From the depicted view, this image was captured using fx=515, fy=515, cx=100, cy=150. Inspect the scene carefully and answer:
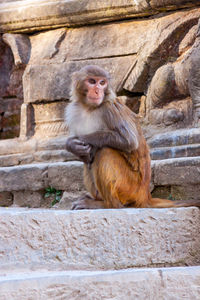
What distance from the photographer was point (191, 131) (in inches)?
248

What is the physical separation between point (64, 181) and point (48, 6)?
3104 millimetres

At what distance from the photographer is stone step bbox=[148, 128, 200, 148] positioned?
6223mm

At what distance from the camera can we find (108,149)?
4.56 meters

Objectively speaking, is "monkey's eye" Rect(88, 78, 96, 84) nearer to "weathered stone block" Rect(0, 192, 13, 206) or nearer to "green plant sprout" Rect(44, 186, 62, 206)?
"green plant sprout" Rect(44, 186, 62, 206)

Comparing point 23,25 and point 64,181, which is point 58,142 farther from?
point 23,25

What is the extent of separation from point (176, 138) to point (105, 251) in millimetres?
3007

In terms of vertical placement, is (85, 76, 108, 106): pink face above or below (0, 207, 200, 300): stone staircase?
above

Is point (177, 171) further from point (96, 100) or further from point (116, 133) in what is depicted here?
point (96, 100)

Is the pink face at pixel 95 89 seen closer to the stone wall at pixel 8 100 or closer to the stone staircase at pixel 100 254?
the stone staircase at pixel 100 254

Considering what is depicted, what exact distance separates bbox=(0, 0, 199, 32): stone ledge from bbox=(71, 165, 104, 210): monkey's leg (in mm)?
3357

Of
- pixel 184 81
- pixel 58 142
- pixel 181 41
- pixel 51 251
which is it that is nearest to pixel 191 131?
pixel 184 81

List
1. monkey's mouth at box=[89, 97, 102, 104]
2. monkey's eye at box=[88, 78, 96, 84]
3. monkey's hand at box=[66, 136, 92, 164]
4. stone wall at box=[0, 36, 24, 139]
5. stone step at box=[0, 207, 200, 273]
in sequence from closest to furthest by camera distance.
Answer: stone step at box=[0, 207, 200, 273] → monkey's hand at box=[66, 136, 92, 164] → monkey's mouth at box=[89, 97, 102, 104] → monkey's eye at box=[88, 78, 96, 84] → stone wall at box=[0, 36, 24, 139]

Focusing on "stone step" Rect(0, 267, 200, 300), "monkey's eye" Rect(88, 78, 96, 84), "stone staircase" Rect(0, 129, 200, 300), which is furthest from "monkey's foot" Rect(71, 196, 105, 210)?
"stone step" Rect(0, 267, 200, 300)

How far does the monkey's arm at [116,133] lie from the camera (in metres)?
4.56
